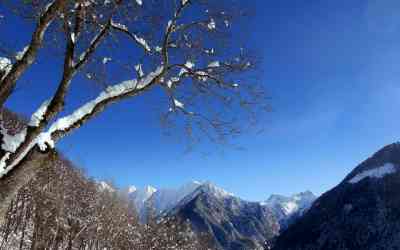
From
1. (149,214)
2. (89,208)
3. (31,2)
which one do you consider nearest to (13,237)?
(89,208)

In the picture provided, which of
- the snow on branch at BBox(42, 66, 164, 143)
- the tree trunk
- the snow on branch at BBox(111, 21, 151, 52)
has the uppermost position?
the snow on branch at BBox(111, 21, 151, 52)

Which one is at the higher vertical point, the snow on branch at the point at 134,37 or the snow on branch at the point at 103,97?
the snow on branch at the point at 134,37

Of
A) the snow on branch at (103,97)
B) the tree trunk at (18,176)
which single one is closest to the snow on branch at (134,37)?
the snow on branch at (103,97)

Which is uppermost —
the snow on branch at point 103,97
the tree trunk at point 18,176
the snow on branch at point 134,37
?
the snow on branch at point 134,37

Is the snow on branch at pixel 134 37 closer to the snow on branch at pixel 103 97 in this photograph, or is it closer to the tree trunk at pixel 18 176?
the snow on branch at pixel 103 97

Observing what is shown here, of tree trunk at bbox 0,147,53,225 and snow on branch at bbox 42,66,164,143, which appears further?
snow on branch at bbox 42,66,164,143

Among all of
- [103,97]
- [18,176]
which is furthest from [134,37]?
[18,176]

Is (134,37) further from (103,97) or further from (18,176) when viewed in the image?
(18,176)

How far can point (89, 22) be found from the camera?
30.9 ft

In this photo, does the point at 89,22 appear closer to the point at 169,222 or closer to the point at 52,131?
the point at 52,131

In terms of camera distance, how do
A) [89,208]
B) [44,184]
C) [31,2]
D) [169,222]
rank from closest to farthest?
[31,2] < [44,184] < [89,208] < [169,222]

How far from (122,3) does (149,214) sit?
78024mm

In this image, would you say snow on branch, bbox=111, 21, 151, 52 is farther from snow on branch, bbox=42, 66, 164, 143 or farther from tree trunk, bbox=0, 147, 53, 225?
tree trunk, bbox=0, 147, 53, 225

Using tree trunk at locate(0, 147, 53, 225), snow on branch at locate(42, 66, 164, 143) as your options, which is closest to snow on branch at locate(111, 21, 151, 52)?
snow on branch at locate(42, 66, 164, 143)
